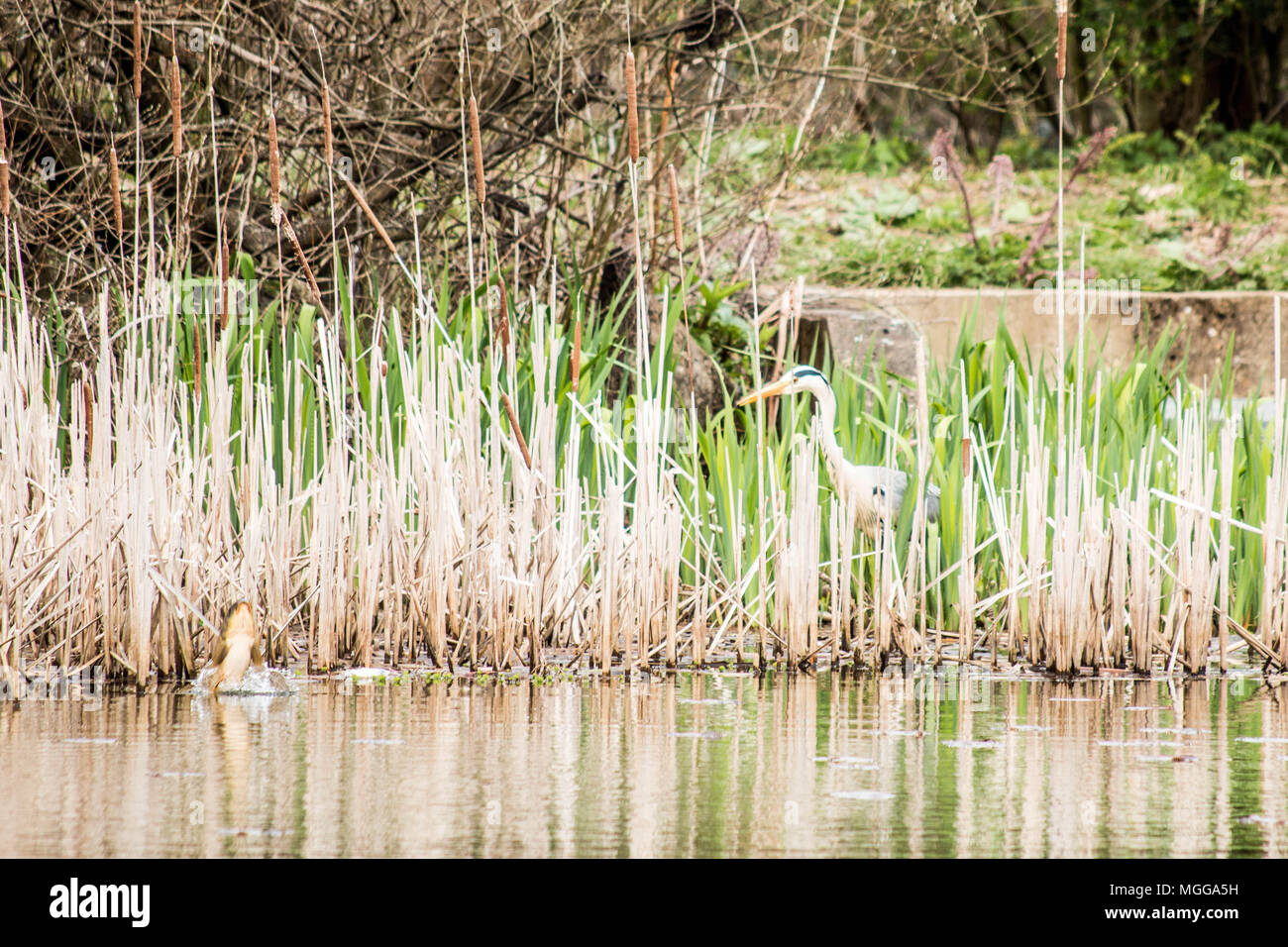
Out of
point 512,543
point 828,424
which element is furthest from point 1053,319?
point 512,543

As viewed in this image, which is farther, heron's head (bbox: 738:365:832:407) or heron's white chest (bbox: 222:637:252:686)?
heron's head (bbox: 738:365:832:407)

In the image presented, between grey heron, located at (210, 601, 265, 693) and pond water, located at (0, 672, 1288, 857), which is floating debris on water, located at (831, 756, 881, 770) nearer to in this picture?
pond water, located at (0, 672, 1288, 857)

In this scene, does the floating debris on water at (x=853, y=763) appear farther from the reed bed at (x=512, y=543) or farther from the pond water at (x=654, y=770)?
the reed bed at (x=512, y=543)

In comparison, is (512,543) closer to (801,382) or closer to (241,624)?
(241,624)

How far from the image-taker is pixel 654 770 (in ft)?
11.2

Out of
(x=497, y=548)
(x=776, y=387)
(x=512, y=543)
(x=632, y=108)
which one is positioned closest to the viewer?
(x=632, y=108)

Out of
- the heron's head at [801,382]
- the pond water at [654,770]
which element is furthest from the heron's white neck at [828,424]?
the pond water at [654,770]

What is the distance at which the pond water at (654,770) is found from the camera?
287 centimetres

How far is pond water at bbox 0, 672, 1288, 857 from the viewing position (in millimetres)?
2871

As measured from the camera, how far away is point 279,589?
4680 mm

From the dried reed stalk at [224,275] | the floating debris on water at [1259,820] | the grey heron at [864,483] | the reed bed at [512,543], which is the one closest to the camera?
the floating debris on water at [1259,820]

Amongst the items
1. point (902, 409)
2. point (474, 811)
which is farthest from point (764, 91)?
point (474, 811)

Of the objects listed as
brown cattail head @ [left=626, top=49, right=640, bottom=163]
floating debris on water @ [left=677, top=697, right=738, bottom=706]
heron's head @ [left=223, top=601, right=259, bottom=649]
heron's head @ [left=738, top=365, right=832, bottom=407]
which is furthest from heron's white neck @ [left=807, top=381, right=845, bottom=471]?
heron's head @ [left=223, top=601, right=259, bottom=649]

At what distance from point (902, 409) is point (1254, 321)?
3.68 metres
